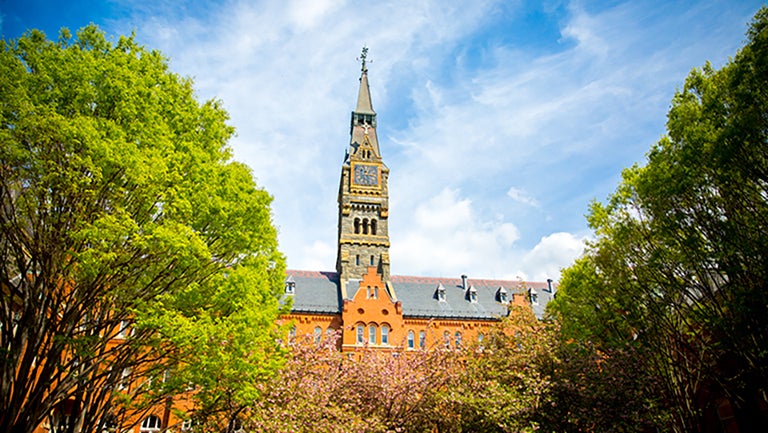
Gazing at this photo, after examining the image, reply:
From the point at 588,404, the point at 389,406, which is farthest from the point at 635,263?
the point at 389,406

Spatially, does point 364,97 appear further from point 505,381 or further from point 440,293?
point 505,381

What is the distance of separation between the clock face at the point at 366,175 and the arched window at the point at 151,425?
2762cm

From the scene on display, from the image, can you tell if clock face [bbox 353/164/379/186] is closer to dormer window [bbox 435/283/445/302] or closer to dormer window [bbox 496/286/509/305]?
dormer window [bbox 435/283/445/302]

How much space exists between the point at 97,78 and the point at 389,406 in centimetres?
1747

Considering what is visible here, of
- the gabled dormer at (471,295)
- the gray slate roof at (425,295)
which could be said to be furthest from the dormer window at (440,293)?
the gabled dormer at (471,295)

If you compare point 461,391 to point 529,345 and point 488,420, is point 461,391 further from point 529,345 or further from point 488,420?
point 529,345

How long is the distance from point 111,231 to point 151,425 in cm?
2415

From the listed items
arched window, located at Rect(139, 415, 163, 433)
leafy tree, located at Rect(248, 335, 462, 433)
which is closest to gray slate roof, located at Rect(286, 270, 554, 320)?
arched window, located at Rect(139, 415, 163, 433)

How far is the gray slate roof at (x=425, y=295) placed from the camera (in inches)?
1658

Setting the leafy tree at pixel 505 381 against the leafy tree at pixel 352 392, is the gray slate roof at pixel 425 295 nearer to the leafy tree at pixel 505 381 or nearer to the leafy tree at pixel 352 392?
the leafy tree at pixel 505 381

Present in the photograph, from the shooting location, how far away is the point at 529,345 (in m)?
22.3

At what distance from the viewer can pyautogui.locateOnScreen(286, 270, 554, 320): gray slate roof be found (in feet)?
138

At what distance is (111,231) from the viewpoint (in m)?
11.6

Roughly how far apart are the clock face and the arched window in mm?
27618
